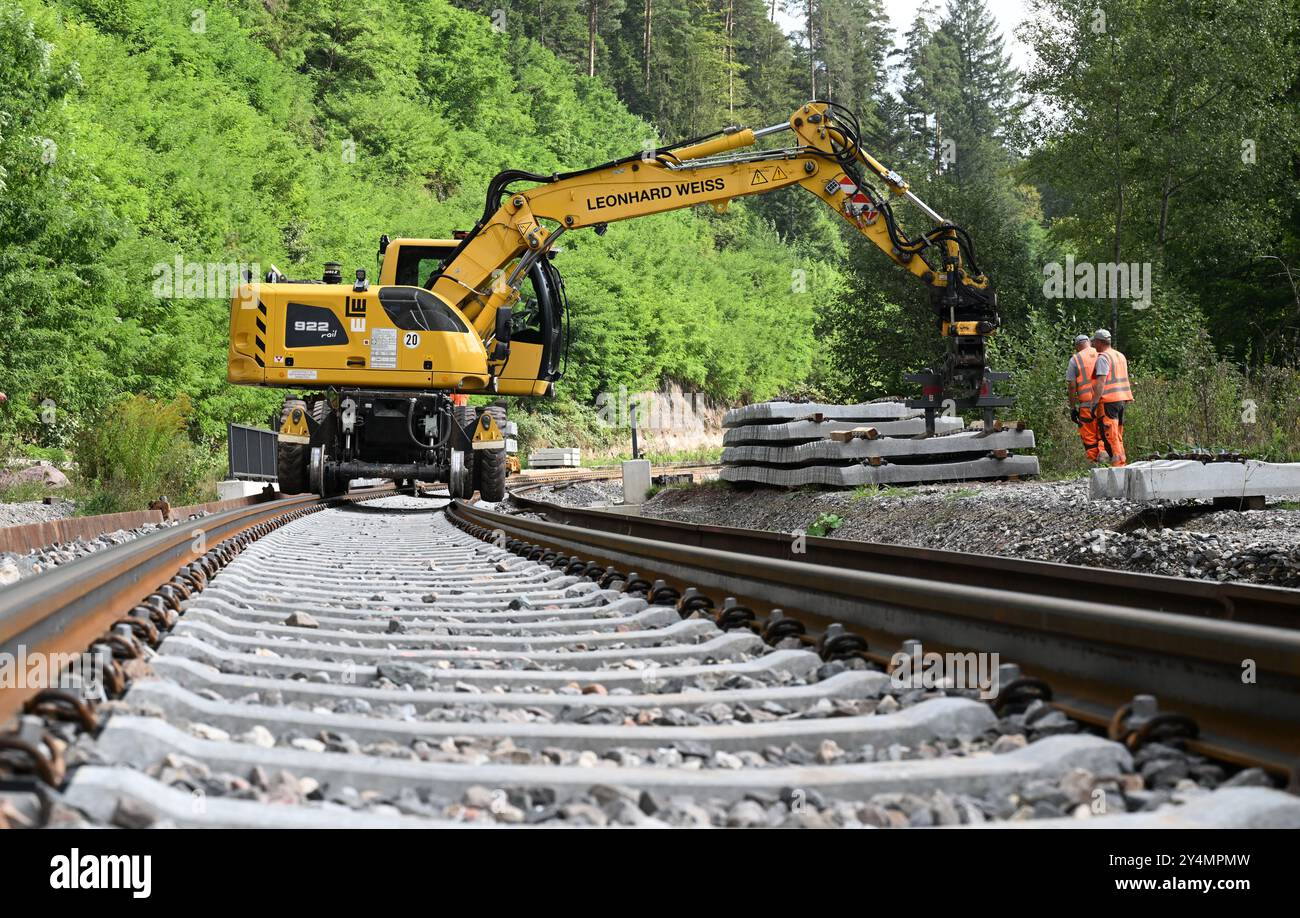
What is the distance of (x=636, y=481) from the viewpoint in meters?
20.1

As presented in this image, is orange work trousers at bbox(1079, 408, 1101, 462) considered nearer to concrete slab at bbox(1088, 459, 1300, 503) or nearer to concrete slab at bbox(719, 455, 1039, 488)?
concrete slab at bbox(719, 455, 1039, 488)

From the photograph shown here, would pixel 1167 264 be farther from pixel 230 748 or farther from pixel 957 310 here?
pixel 230 748

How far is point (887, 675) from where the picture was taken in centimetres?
317

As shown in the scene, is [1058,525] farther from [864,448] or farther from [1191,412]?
[1191,412]

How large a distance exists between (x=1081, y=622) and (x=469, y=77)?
215ft

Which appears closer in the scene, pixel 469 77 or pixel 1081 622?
pixel 1081 622

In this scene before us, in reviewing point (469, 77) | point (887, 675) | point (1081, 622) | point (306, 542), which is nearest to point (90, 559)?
point (887, 675)

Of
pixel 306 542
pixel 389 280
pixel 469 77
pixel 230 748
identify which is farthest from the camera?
pixel 469 77

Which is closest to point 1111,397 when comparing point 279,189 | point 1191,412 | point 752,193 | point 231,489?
point 1191,412

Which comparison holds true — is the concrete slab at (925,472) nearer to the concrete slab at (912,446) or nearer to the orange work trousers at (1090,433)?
the concrete slab at (912,446)

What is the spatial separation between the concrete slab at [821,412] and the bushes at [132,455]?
25.5 feet

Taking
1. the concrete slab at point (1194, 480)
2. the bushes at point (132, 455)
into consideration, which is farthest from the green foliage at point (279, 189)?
the concrete slab at point (1194, 480)

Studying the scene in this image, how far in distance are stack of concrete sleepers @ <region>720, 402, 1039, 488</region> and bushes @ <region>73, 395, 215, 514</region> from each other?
25.4ft

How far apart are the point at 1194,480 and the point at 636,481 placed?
12.1 metres
